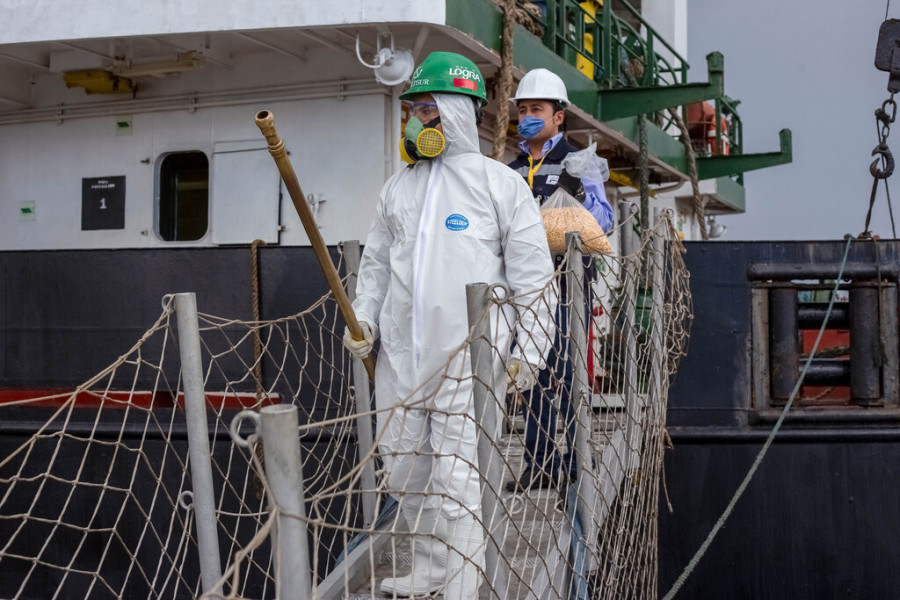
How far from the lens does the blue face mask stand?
380 cm

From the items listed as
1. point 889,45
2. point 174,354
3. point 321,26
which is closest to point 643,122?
point 889,45

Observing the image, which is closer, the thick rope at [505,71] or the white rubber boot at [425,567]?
the white rubber boot at [425,567]

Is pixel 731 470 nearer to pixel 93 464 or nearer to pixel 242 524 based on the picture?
pixel 242 524

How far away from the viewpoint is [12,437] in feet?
16.5

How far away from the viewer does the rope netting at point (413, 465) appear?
2.18 m

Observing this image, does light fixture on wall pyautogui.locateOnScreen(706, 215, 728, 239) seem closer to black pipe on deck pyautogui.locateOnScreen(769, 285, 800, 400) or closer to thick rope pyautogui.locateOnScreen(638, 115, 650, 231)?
thick rope pyautogui.locateOnScreen(638, 115, 650, 231)

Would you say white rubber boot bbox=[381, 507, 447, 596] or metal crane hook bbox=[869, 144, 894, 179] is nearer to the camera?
white rubber boot bbox=[381, 507, 447, 596]

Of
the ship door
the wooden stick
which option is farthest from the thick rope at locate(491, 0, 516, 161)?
the wooden stick

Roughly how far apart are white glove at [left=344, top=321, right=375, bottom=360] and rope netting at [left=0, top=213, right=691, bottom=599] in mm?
161

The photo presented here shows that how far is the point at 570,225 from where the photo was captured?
11.2 ft

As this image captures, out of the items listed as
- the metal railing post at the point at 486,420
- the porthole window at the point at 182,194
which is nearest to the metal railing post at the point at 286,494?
the metal railing post at the point at 486,420

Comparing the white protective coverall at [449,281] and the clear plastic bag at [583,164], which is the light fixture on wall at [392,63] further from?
the white protective coverall at [449,281]

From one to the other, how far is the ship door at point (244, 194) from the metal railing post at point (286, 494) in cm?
418

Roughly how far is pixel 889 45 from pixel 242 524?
4117 millimetres
